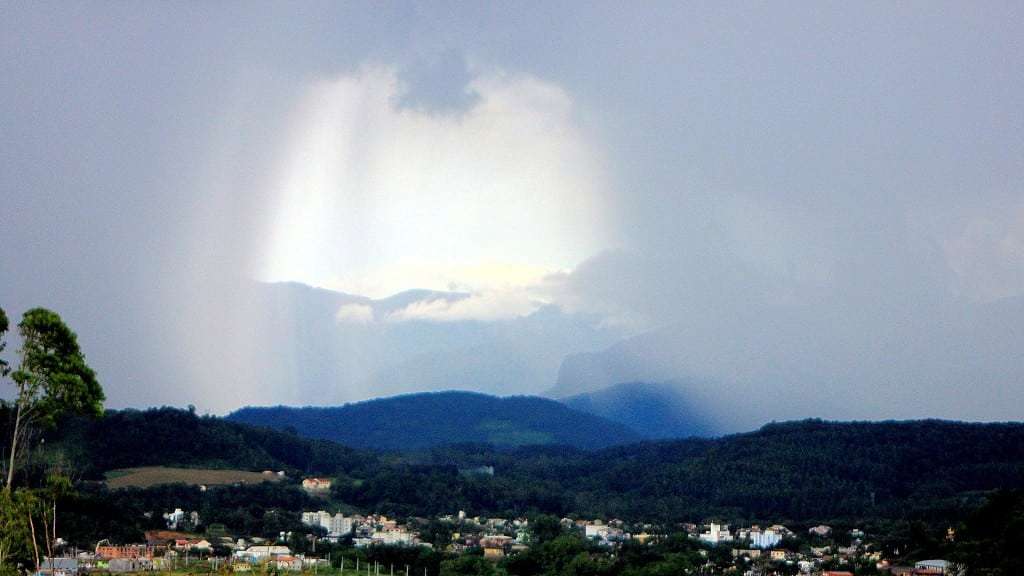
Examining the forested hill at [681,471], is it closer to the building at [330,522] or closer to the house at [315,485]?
the house at [315,485]

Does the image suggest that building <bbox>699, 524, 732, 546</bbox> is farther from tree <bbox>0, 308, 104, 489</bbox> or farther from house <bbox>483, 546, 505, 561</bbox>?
tree <bbox>0, 308, 104, 489</bbox>

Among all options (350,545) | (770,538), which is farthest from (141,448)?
(770,538)

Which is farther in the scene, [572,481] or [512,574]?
[572,481]

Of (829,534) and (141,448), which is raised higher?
(141,448)

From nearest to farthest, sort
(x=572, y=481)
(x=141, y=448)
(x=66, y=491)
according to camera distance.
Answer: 1. (x=66, y=491)
2. (x=141, y=448)
3. (x=572, y=481)

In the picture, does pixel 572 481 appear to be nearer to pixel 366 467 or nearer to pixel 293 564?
pixel 366 467

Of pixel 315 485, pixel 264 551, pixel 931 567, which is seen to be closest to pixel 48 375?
pixel 264 551

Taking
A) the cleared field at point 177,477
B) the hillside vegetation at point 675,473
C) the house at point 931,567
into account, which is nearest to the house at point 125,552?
the hillside vegetation at point 675,473
